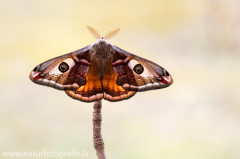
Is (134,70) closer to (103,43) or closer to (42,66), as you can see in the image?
(103,43)

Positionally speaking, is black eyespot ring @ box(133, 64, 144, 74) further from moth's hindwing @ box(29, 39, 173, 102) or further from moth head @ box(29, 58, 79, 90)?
moth head @ box(29, 58, 79, 90)

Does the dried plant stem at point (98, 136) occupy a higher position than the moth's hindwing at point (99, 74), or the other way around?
the moth's hindwing at point (99, 74)

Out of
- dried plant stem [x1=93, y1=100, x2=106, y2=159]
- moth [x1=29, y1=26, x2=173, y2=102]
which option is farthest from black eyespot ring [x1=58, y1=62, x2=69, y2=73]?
dried plant stem [x1=93, y1=100, x2=106, y2=159]

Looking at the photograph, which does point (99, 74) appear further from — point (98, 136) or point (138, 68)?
point (98, 136)

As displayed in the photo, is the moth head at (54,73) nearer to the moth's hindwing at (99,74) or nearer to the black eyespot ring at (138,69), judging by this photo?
the moth's hindwing at (99,74)

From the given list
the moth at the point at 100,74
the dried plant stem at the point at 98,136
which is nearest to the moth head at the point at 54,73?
the moth at the point at 100,74

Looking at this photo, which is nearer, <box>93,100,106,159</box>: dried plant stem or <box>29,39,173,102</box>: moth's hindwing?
<box>93,100,106,159</box>: dried plant stem

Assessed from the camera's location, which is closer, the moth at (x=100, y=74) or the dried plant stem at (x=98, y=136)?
the dried plant stem at (x=98, y=136)
